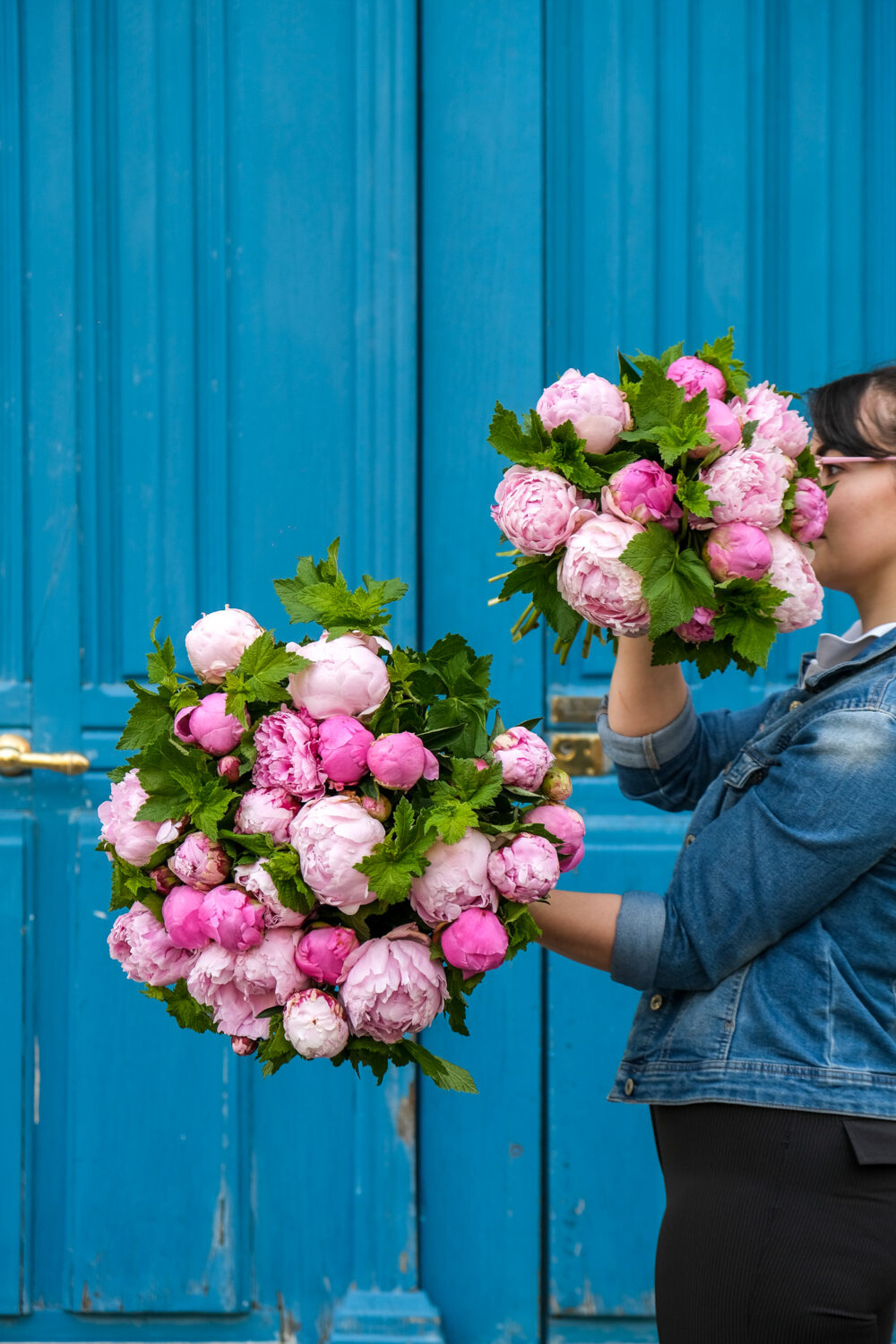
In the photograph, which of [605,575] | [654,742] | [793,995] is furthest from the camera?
[654,742]

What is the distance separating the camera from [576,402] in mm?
958

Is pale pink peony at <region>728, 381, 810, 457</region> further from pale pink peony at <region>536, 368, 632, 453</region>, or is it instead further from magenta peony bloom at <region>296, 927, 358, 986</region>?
magenta peony bloom at <region>296, 927, 358, 986</region>

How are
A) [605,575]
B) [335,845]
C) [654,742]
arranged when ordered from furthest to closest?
1. [654,742]
2. [605,575]
3. [335,845]

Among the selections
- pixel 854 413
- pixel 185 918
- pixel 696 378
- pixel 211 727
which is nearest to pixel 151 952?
pixel 185 918

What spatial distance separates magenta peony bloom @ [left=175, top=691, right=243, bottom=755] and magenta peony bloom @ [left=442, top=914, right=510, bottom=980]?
0.75 feet

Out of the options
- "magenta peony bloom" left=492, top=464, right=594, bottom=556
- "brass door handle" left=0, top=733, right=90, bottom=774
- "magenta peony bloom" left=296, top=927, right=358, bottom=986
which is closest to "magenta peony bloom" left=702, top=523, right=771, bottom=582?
"magenta peony bloom" left=492, top=464, right=594, bottom=556

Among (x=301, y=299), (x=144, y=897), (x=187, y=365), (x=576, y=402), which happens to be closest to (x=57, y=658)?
(x=187, y=365)

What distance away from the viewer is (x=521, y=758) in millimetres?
914

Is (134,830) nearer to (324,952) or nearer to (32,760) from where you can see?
(324,952)

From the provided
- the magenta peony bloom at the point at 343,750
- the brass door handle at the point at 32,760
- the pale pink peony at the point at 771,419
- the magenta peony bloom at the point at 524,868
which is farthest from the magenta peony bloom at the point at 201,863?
the brass door handle at the point at 32,760

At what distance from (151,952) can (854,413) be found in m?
0.86

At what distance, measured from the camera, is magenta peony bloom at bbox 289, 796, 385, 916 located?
0.81m

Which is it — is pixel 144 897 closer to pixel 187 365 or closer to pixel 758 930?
Answer: pixel 758 930

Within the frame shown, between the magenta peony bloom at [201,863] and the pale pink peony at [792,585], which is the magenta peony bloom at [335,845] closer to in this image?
the magenta peony bloom at [201,863]
